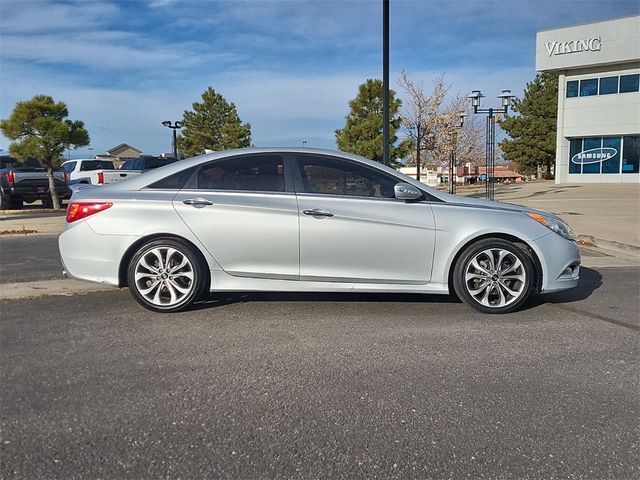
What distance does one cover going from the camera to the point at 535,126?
4956 centimetres

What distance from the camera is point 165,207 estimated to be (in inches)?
198

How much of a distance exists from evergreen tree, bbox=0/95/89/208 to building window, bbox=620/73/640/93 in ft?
107

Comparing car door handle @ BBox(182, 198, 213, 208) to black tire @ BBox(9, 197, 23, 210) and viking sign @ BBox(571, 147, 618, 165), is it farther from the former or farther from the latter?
viking sign @ BBox(571, 147, 618, 165)

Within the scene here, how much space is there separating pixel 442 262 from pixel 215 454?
3011 millimetres

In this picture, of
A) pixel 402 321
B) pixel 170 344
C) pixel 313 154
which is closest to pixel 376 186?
pixel 313 154

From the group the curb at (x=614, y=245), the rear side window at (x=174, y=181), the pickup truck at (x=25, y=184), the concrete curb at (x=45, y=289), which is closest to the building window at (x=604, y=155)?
the curb at (x=614, y=245)

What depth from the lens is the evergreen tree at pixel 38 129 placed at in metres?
16.1

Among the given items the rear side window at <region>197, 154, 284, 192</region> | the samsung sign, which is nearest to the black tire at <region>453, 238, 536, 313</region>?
the rear side window at <region>197, 154, 284, 192</region>

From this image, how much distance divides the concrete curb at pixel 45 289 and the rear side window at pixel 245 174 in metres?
1.93

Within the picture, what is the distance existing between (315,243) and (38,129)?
14.5 metres

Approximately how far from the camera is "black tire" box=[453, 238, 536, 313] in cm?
500

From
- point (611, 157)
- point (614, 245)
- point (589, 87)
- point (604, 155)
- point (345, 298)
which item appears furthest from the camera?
point (589, 87)

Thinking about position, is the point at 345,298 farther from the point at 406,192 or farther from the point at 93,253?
the point at 93,253

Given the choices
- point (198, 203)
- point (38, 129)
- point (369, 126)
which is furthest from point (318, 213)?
point (369, 126)
